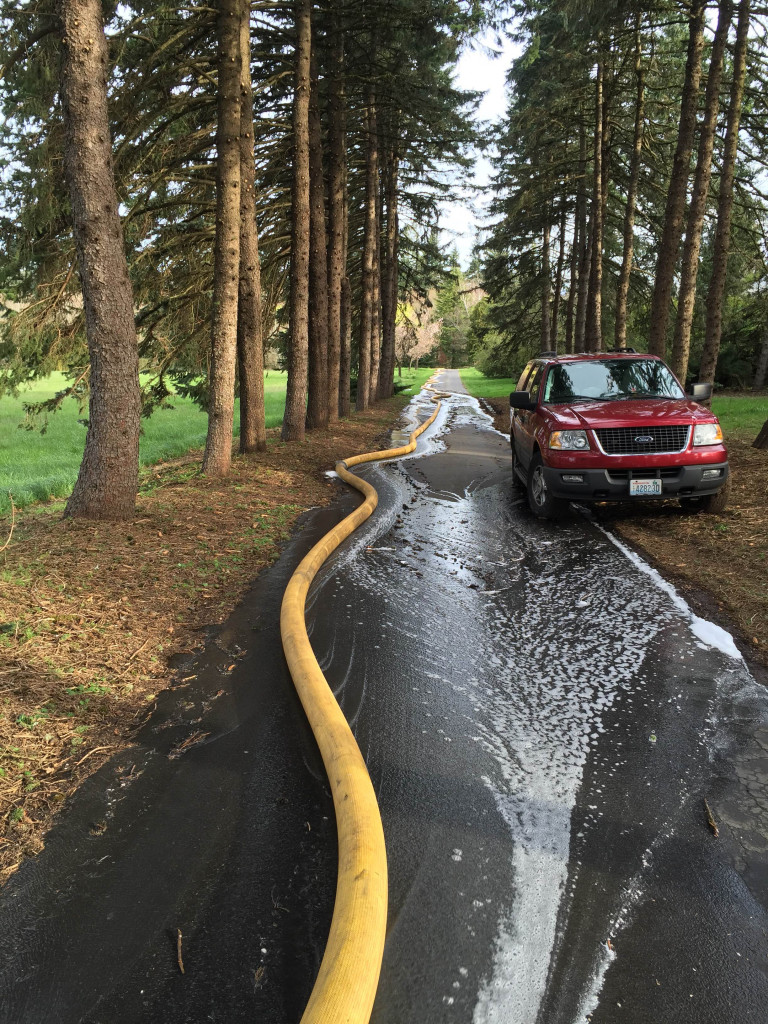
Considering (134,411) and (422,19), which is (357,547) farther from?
(422,19)

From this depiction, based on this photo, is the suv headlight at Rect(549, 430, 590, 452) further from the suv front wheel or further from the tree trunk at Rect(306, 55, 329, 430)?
the tree trunk at Rect(306, 55, 329, 430)

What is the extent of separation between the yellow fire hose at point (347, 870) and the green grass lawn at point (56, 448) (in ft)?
29.9

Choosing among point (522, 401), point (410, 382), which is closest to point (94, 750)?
point (522, 401)

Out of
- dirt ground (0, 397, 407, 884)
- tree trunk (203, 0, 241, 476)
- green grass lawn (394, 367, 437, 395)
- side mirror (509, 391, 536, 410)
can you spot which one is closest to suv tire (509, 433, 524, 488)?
side mirror (509, 391, 536, 410)

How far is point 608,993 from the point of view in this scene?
2.11 metres

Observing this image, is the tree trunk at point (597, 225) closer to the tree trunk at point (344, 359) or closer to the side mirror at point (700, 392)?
the tree trunk at point (344, 359)

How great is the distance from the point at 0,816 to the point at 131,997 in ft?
4.02

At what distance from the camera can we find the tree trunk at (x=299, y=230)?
1344 centimetres

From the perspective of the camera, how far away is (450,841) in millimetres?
2797

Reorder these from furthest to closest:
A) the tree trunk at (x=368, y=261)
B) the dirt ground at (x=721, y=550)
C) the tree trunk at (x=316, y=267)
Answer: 1. the tree trunk at (x=368, y=261)
2. the tree trunk at (x=316, y=267)
3. the dirt ground at (x=721, y=550)

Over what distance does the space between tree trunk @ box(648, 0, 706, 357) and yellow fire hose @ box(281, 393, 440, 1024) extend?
41.3 feet

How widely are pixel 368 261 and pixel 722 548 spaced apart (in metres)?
21.2

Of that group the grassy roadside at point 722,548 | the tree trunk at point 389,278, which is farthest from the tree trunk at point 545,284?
the grassy roadside at point 722,548

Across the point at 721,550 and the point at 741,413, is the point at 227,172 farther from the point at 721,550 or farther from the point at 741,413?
the point at 741,413
